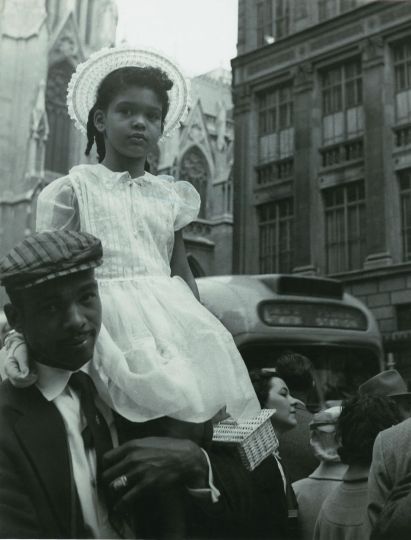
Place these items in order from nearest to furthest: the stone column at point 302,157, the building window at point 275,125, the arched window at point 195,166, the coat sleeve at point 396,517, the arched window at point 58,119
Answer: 1. the coat sleeve at point 396,517
2. the arched window at point 58,119
3. the stone column at point 302,157
4. the building window at point 275,125
5. the arched window at point 195,166

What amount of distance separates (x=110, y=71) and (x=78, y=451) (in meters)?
1.10

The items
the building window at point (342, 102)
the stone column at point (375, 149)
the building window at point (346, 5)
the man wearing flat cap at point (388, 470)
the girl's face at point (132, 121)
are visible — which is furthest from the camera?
the building window at point (342, 102)

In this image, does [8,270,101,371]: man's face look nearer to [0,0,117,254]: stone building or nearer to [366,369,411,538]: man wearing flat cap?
[366,369,411,538]: man wearing flat cap

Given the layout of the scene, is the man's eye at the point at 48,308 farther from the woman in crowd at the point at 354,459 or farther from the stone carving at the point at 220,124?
the stone carving at the point at 220,124

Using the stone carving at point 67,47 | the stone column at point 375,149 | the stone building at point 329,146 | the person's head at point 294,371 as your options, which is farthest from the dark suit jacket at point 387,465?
the stone column at point 375,149

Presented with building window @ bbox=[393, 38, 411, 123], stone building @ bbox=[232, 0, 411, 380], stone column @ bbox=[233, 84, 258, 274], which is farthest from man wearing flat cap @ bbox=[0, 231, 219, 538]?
stone column @ bbox=[233, 84, 258, 274]

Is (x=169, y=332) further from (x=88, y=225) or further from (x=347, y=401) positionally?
(x=347, y=401)

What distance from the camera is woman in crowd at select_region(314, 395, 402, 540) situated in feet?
7.97

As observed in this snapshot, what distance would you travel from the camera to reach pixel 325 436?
3.05m

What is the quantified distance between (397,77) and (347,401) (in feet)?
46.1

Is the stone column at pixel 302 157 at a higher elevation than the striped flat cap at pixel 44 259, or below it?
higher

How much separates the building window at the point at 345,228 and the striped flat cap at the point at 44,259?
45.8 ft

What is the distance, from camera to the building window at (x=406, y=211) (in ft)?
48.2

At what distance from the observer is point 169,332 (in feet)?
6.10
